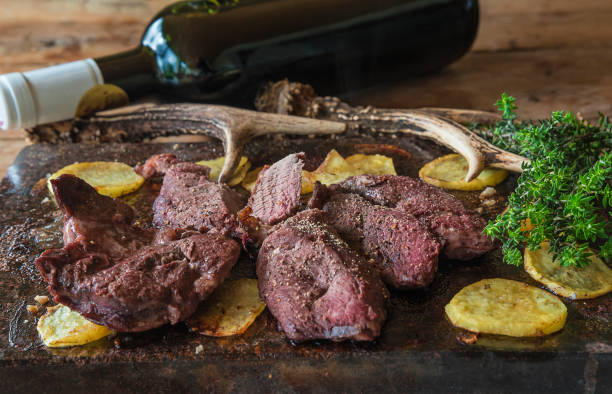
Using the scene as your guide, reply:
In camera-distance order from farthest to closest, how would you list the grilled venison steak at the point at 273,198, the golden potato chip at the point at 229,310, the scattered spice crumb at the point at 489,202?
the scattered spice crumb at the point at 489,202, the grilled venison steak at the point at 273,198, the golden potato chip at the point at 229,310

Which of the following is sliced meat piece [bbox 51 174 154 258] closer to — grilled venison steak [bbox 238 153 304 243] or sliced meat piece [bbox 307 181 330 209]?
grilled venison steak [bbox 238 153 304 243]

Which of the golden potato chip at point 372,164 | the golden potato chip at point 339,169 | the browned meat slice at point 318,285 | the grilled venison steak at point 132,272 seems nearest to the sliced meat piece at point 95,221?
the grilled venison steak at point 132,272

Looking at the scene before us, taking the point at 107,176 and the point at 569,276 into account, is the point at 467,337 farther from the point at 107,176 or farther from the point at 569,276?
the point at 107,176

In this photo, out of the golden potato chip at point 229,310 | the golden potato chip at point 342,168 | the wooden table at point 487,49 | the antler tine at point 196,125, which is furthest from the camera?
the wooden table at point 487,49

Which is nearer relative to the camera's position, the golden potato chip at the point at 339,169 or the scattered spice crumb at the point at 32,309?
Result: the scattered spice crumb at the point at 32,309

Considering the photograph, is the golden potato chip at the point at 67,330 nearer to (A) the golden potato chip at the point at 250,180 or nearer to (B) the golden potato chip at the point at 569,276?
(A) the golden potato chip at the point at 250,180

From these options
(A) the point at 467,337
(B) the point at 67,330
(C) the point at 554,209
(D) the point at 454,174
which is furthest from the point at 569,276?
(B) the point at 67,330

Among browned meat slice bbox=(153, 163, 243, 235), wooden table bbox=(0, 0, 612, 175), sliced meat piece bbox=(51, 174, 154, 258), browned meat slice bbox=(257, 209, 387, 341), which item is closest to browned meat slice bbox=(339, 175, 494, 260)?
browned meat slice bbox=(257, 209, 387, 341)
